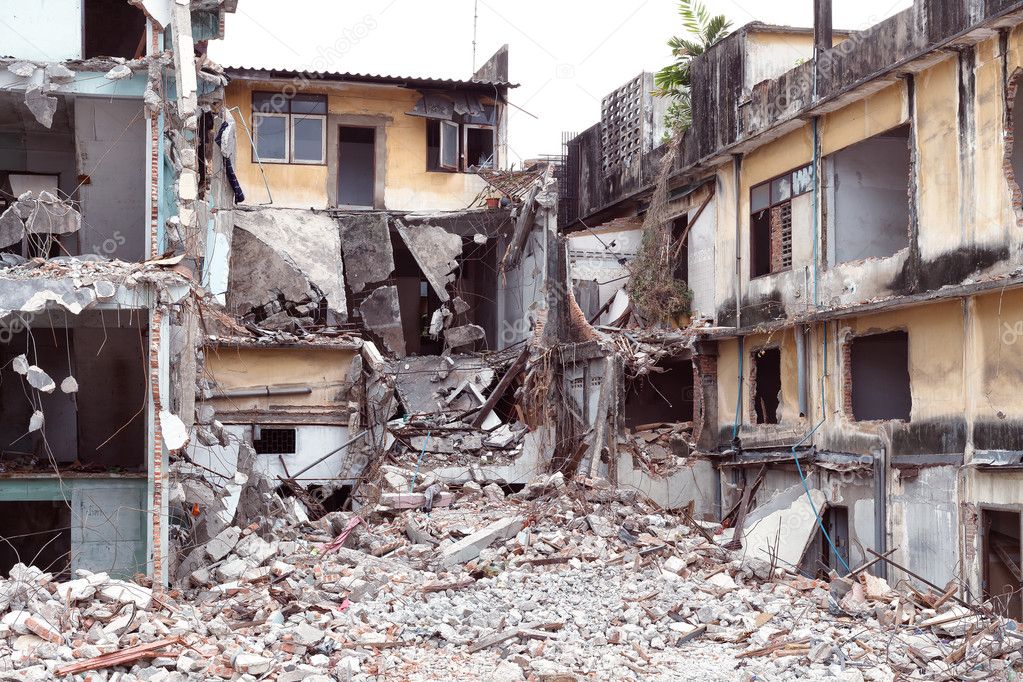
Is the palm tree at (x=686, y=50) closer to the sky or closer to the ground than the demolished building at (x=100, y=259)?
closer to the sky

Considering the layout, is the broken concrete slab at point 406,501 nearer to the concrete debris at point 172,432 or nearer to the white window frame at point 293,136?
the concrete debris at point 172,432

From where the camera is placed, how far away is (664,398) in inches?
833

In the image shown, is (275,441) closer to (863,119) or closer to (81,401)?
(81,401)

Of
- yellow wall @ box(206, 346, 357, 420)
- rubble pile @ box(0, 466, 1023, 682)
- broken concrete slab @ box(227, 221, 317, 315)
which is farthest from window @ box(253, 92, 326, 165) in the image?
rubble pile @ box(0, 466, 1023, 682)

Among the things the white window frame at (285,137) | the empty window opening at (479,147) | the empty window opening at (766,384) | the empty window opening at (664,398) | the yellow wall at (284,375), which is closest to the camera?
the empty window opening at (766,384)

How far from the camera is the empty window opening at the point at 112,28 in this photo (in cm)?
1524

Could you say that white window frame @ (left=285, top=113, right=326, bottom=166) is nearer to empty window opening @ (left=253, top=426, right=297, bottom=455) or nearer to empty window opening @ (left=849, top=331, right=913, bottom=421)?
empty window opening @ (left=253, top=426, right=297, bottom=455)

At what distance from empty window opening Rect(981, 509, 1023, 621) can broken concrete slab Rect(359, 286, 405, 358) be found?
44.0ft

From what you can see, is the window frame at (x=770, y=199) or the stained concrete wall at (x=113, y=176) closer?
the stained concrete wall at (x=113, y=176)

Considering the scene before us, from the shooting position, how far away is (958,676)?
32.2 feet

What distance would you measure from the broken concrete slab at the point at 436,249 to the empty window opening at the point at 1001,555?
43.9 ft

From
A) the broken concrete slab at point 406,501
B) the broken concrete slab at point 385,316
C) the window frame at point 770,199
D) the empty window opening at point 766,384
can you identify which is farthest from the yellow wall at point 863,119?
the broken concrete slab at point 385,316

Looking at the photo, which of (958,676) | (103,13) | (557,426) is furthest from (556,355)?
(958,676)

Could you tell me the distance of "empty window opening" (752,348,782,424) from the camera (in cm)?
1864
